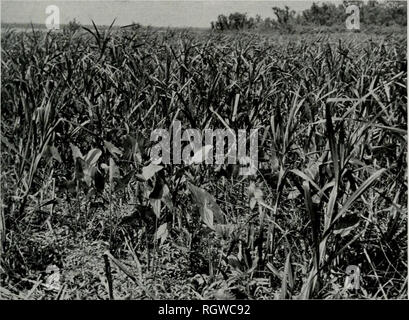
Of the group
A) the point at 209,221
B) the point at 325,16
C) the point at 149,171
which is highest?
the point at 325,16

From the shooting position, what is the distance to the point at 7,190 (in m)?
1.74

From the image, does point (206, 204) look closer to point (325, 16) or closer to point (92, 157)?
point (92, 157)

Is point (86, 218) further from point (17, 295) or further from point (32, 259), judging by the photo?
point (17, 295)

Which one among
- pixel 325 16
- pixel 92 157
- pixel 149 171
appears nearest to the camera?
pixel 149 171

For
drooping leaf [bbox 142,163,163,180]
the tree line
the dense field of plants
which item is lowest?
the dense field of plants

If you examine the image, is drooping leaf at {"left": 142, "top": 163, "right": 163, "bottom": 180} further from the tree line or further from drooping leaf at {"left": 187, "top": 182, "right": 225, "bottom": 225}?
the tree line

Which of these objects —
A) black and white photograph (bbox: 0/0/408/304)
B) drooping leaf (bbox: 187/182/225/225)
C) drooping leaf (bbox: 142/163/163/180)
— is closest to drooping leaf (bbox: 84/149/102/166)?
black and white photograph (bbox: 0/0/408/304)

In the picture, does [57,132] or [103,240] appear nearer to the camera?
[103,240]

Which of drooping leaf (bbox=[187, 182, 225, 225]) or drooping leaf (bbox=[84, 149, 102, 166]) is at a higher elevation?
drooping leaf (bbox=[84, 149, 102, 166])

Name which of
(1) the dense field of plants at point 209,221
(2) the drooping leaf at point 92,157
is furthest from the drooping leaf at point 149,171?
(2) the drooping leaf at point 92,157

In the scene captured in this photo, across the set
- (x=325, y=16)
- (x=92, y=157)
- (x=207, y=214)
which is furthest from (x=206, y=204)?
(x=325, y=16)

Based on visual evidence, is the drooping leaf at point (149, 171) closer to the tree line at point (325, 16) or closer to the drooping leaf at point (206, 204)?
the drooping leaf at point (206, 204)

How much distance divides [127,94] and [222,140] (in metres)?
0.56
